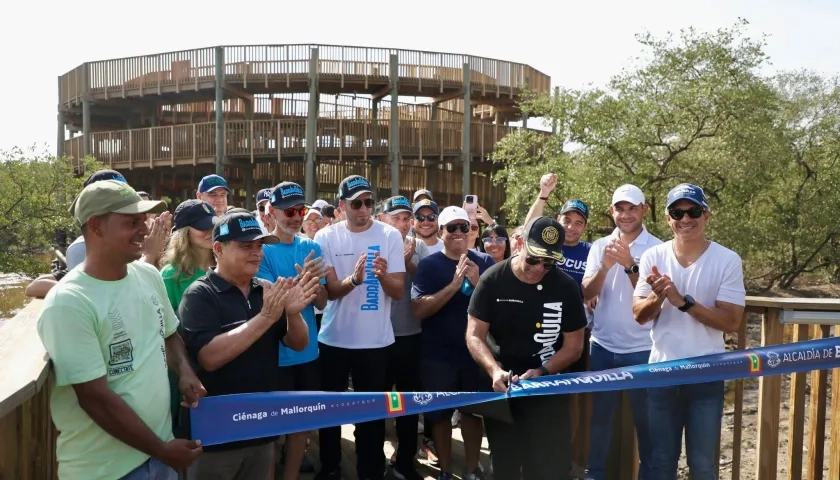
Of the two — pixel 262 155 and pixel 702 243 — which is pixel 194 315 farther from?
pixel 262 155

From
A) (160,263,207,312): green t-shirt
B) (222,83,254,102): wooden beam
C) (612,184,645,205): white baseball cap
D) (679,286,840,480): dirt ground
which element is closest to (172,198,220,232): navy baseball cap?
(160,263,207,312): green t-shirt

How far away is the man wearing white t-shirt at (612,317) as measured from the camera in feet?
15.7

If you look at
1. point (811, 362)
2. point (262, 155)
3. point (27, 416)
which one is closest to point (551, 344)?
point (811, 362)

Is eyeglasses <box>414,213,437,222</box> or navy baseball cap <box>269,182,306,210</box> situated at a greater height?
navy baseball cap <box>269,182,306,210</box>

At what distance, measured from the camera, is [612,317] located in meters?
4.86

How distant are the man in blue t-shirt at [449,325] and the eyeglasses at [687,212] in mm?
1363

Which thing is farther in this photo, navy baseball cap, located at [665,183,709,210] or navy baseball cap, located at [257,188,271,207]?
navy baseball cap, located at [257,188,271,207]

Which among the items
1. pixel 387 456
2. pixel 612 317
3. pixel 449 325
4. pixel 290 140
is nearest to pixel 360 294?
pixel 449 325

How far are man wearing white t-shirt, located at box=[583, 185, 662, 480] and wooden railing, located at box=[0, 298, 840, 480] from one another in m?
0.37

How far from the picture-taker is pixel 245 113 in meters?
26.6

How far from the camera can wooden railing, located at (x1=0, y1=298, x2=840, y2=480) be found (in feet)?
8.66

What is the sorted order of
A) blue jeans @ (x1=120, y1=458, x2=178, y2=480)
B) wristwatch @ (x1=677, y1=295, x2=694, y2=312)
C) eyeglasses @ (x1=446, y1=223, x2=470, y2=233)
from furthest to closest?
1. eyeglasses @ (x1=446, y1=223, x2=470, y2=233)
2. wristwatch @ (x1=677, y1=295, x2=694, y2=312)
3. blue jeans @ (x1=120, y1=458, x2=178, y2=480)

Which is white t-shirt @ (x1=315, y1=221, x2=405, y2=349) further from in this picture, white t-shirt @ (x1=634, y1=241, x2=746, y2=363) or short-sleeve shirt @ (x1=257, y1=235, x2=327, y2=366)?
white t-shirt @ (x1=634, y1=241, x2=746, y2=363)

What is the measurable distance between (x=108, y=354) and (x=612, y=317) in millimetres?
3339
